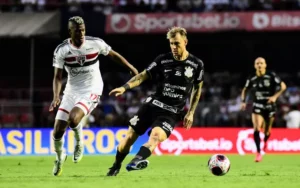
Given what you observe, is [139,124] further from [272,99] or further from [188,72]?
[272,99]

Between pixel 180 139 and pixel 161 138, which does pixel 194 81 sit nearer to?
pixel 161 138

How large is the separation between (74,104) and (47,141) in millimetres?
11259

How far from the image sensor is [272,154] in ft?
78.9

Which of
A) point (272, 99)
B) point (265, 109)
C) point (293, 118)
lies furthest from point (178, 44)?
point (293, 118)

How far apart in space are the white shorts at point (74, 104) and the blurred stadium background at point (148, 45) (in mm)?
13123

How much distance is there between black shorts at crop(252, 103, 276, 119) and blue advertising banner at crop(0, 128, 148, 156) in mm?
5363

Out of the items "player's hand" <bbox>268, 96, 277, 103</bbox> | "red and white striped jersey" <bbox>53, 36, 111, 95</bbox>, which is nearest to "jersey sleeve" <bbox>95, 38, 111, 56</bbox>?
"red and white striped jersey" <bbox>53, 36, 111, 95</bbox>

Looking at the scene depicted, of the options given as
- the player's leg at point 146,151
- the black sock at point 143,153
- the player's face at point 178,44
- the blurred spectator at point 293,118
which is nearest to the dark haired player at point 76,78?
the player's face at point 178,44

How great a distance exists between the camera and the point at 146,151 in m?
11.3

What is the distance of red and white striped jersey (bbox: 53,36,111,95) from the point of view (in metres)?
12.9

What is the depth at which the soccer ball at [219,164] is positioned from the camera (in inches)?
491

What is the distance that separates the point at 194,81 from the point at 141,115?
0.99 m

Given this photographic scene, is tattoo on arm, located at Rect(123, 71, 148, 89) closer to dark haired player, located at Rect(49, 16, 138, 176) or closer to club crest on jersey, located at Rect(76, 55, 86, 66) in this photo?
dark haired player, located at Rect(49, 16, 138, 176)

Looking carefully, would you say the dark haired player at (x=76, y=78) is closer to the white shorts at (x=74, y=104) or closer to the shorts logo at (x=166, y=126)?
the white shorts at (x=74, y=104)
